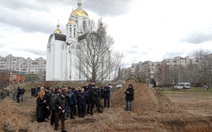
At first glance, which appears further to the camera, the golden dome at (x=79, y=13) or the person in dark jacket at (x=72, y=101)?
the golden dome at (x=79, y=13)

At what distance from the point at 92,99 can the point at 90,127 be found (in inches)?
89.1

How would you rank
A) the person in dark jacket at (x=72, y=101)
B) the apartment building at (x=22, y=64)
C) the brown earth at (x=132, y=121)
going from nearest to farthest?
the brown earth at (x=132, y=121)
the person in dark jacket at (x=72, y=101)
the apartment building at (x=22, y=64)

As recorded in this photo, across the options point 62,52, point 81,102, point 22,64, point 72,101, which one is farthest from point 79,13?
point 22,64

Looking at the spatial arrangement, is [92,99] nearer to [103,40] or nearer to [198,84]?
[103,40]

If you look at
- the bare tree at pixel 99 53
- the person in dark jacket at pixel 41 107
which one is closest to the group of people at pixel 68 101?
the person in dark jacket at pixel 41 107

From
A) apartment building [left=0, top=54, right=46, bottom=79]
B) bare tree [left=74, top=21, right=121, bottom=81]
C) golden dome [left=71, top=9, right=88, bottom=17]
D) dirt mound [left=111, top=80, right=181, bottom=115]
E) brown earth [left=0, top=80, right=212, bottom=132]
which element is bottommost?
brown earth [left=0, top=80, right=212, bottom=132]

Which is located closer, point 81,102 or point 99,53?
point 81,102

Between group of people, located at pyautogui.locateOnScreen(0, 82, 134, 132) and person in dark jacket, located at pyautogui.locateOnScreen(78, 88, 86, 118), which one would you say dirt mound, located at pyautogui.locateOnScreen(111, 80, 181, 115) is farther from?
person in dark jacket, located at pyautogui.locateOnScreen(78, 88, 86, 118)

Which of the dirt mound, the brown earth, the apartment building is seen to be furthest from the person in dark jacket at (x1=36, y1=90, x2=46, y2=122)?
the apartment building

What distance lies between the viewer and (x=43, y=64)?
140750 mm

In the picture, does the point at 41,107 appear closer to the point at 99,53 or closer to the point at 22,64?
the point at 99,53

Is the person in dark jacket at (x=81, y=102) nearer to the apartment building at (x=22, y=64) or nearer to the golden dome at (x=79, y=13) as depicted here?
the golden dome at (x=79, y=13)

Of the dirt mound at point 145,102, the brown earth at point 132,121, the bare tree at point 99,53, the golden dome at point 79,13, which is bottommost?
the brown earth at point 132,121

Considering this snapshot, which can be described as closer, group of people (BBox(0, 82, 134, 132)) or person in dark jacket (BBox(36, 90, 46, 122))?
group of people (BBox(0, 82, 134, 132))
